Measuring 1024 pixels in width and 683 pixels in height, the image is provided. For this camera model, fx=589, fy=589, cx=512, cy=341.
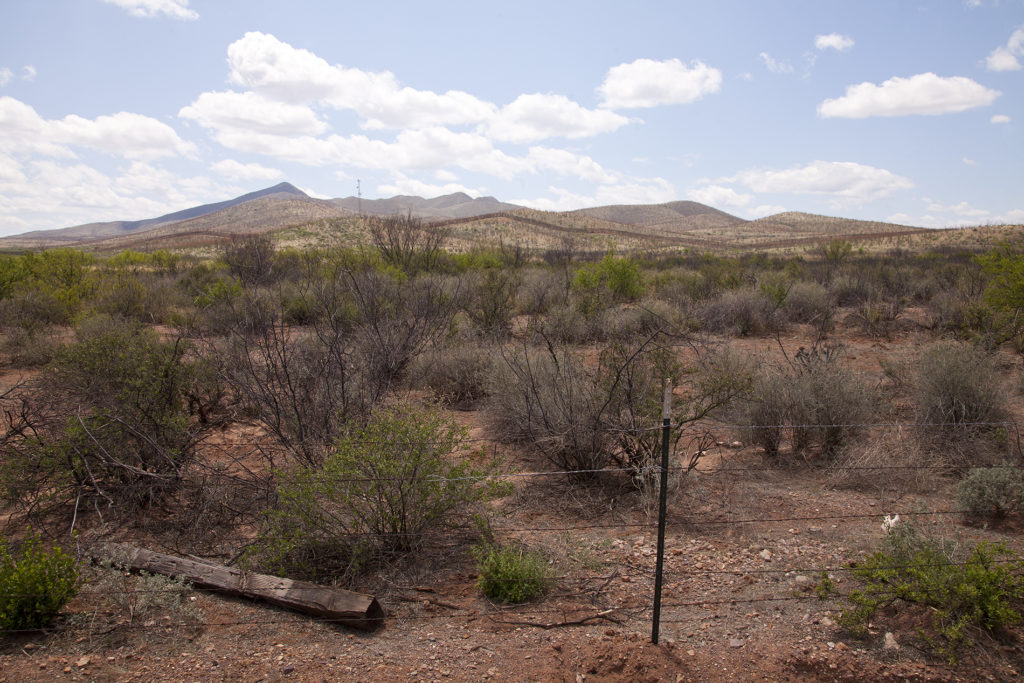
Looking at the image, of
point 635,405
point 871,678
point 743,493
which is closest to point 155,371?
point 635,405

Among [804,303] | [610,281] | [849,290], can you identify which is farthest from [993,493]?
[849,290]

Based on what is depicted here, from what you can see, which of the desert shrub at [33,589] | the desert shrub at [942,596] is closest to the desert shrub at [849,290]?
the desert shrub at [942,596]

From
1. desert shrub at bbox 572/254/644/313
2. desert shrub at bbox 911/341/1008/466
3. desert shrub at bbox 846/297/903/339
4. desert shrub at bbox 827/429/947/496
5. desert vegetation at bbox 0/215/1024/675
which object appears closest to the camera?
desert vegetation at bbox 0/215/1024/675

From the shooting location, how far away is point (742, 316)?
676 inches

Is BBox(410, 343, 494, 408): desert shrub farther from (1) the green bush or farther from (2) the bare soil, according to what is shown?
(1) the green bush

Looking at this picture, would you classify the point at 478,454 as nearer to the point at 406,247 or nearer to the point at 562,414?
the point at 562,414

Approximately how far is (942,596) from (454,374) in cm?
795

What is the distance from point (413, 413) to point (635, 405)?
2.63 metres

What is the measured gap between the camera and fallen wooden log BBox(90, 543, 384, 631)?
13.8ft

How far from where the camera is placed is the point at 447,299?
42.1 feet

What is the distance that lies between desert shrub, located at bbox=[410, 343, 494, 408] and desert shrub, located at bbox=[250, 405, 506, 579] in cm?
522

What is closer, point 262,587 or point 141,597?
point 141,597

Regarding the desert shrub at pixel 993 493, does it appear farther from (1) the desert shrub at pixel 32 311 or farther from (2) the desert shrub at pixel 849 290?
(1) the desert shrub at pixel 32 311

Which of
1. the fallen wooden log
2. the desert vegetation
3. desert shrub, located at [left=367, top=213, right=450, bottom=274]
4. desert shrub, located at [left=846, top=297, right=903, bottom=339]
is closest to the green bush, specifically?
the desert vegetation
